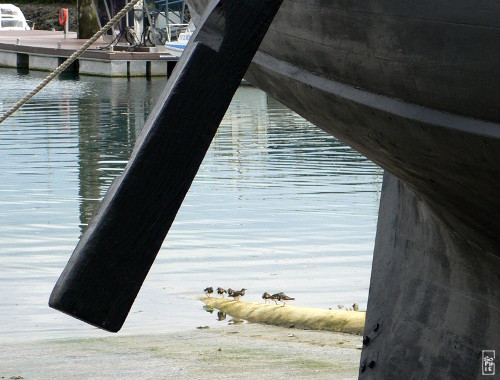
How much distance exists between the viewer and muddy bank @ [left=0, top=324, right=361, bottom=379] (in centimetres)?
552

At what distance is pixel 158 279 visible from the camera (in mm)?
7715

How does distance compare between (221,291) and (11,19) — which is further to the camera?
(11,19)

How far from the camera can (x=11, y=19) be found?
46.8 meters

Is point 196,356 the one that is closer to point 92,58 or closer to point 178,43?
point 92,58

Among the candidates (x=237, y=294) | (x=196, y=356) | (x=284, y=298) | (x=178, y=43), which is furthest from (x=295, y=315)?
(x=178, y=43)

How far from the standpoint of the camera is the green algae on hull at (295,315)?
21.0 ft

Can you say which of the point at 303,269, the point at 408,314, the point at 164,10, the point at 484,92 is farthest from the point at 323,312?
the point at 164,10

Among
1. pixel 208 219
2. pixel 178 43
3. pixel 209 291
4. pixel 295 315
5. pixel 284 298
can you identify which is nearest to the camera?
pixel 295 315

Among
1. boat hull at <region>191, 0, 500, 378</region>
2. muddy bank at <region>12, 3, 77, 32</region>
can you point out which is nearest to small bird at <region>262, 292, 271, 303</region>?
boat hull at <region>191, 0, 500, 378</region>

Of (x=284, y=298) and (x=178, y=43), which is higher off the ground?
(x=178, y=43)

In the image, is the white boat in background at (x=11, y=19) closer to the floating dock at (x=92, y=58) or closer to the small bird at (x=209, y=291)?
the floating dock at (x=92, y=58)

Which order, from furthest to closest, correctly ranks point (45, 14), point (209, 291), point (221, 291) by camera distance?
point (45, 14) → point (209, 291) → point (221, 291)

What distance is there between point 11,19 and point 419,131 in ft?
151

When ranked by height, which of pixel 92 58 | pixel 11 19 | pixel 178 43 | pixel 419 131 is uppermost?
pixel 419 131
